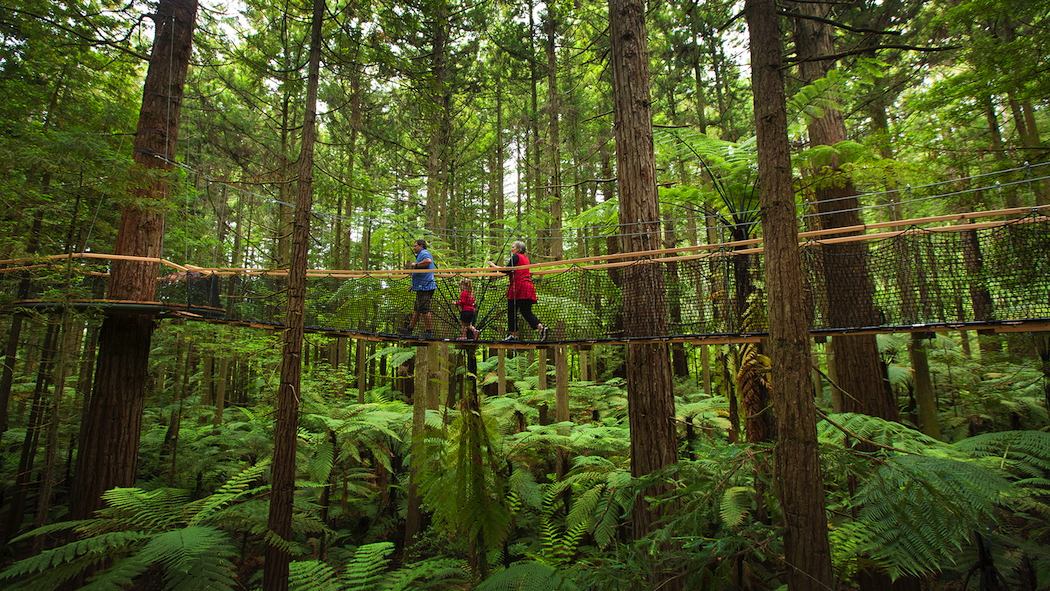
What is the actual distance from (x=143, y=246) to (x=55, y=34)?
2.67 metres

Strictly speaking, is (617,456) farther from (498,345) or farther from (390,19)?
(390,19)

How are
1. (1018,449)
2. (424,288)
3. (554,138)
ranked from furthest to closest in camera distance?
(554,138) → (424,288) → (1018,449)

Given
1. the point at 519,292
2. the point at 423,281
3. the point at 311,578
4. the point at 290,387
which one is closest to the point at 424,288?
the point at 423,281

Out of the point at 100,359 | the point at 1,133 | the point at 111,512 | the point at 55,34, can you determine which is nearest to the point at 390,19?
the point at 55,34

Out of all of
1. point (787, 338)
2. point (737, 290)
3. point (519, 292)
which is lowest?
point (787, 338)

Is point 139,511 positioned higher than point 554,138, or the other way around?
point 554,138

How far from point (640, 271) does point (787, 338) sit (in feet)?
6.66

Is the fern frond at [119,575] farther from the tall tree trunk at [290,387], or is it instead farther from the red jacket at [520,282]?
the red jacket at [520,282]

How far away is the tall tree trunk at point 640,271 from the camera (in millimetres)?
3736

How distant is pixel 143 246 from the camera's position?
482cm

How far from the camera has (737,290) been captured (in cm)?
414

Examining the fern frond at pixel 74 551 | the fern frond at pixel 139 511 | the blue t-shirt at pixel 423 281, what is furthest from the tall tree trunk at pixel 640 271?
the fern frond at pixel 139 511

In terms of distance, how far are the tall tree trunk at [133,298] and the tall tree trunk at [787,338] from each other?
17.4 feet

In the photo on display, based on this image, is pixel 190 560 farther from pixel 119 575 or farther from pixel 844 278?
pixel 844 278
